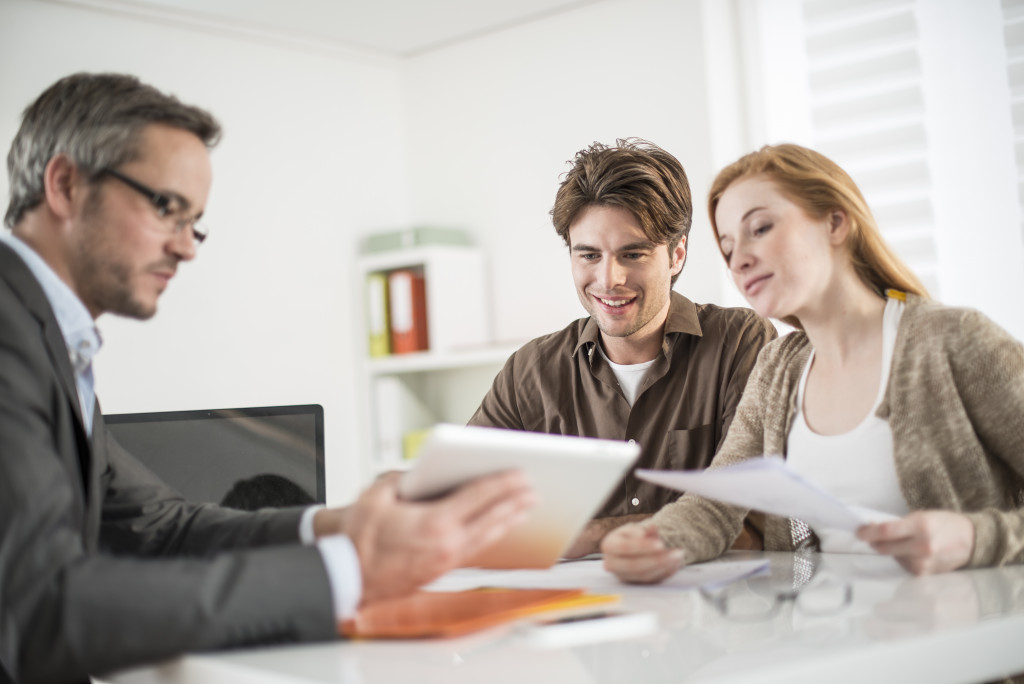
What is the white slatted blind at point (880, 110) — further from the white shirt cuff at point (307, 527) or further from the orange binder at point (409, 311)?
the white shirt cuff at point (307, 527)

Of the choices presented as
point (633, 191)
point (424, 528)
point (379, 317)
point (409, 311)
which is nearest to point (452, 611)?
point (424, 528)

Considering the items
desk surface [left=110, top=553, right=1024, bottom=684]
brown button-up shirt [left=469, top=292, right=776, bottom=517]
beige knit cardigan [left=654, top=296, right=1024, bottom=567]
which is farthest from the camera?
brown button-up shirt [left=469, top=292, right=776, bottom=517]

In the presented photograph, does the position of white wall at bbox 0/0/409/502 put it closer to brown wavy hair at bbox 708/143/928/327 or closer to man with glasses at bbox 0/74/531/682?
man with glasses at bbox 0/74/531/682

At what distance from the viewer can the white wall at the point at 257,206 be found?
344 cm

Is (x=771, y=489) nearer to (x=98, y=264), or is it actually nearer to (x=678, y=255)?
(x=98, y=264)

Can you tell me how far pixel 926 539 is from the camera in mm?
1209

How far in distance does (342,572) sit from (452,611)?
0.14m

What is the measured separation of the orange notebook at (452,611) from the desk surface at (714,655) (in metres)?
0.01

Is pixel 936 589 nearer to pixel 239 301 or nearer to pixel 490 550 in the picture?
pixel 490 550

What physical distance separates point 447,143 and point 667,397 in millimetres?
2372

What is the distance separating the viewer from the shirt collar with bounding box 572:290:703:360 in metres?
2.15

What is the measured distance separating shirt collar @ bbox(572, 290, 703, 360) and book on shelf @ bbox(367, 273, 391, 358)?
72.9 inches

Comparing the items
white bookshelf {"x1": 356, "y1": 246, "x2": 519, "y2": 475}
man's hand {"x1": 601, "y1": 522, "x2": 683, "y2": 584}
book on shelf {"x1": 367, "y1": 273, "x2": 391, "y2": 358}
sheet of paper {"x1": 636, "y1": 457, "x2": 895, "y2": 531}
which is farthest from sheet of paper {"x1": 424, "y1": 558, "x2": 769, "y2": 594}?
book on shelf {"x1": 367, "y1": 273, "x2": 391, "y2": 358}

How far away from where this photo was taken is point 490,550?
1107mm
